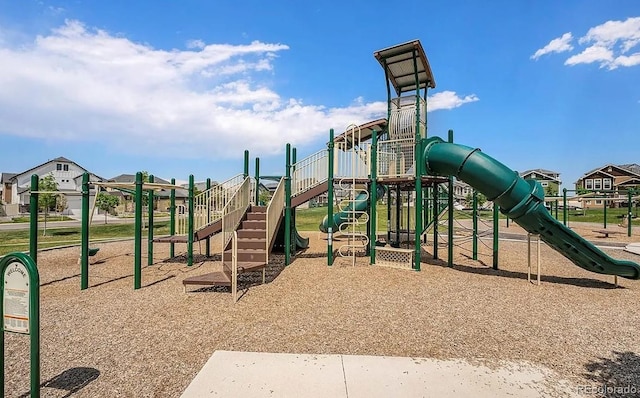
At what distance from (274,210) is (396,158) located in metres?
4.27

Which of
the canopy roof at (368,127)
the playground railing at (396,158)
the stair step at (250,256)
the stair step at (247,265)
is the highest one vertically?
the canopy roof at (368,127)

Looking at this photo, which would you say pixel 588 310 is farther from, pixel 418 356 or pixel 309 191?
pixel 309 191

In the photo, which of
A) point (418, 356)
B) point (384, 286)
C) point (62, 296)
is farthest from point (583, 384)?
point (62, 296)

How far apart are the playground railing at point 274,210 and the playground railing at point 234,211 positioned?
0.95 m

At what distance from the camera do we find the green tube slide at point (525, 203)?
852cm

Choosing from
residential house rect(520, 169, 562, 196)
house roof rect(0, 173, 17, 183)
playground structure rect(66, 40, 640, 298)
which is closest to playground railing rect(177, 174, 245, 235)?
playground structure rect(66, 40, 640, 298)

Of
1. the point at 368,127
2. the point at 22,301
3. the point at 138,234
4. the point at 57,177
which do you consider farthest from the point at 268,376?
the point at 57,177

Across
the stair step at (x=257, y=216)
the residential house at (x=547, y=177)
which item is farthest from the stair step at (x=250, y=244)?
the residential house at (x=547, y=177)

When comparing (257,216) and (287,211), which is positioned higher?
(287,211)

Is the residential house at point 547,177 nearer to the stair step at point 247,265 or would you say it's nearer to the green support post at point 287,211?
the green support post at point 287,211

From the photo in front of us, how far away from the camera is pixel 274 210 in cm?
977

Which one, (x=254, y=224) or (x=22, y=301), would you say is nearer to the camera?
(x=22, y=301)

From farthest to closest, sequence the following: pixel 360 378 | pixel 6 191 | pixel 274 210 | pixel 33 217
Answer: pixel 6 191 → pixel 274 210 → pixel 33 217 → pixel 360 378

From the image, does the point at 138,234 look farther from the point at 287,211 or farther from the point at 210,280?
the point at 287,211
